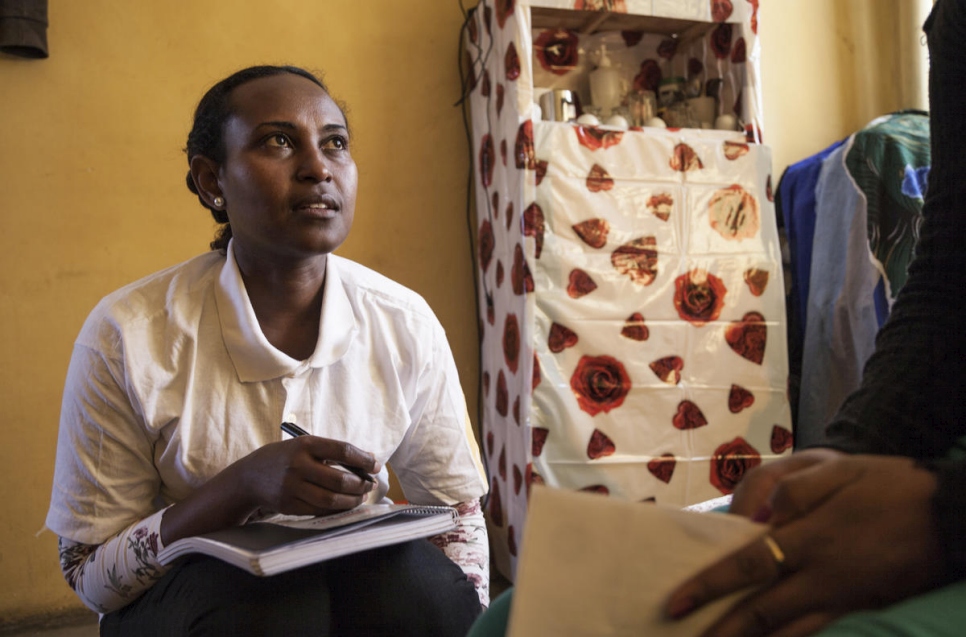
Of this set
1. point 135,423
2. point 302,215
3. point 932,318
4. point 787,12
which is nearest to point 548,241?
point 302,215

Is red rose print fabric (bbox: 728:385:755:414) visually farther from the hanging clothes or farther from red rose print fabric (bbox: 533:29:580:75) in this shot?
red rose print fabric (bbox: 533:29:580:75)

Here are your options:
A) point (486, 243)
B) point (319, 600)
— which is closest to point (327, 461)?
point (319, 600)

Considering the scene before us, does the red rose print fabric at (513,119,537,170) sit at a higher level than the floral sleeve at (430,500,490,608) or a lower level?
higher

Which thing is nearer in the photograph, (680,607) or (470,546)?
(680,607)

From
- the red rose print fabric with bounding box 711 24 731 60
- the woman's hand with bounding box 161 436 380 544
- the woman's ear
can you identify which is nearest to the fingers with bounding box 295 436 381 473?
the woman's hand with bounding box 161 436 380 544

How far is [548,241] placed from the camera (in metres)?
1.83

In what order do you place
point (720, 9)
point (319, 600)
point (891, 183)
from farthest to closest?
point (720, 9)
point (891, 183)
point (319, 600)

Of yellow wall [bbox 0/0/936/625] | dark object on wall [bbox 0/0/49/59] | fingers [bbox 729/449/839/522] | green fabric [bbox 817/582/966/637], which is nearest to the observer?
green fabric [bbox 817/582/966/637]

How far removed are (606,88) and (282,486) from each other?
5.41 feet

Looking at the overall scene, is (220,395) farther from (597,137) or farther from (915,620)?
(597,137)

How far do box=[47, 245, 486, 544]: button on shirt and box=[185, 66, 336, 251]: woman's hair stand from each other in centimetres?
16

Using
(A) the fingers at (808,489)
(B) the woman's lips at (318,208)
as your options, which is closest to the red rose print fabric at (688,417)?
(B) the woman's lips at (318,208)

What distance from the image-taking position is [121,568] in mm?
904

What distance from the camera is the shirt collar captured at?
1004 millimetres
